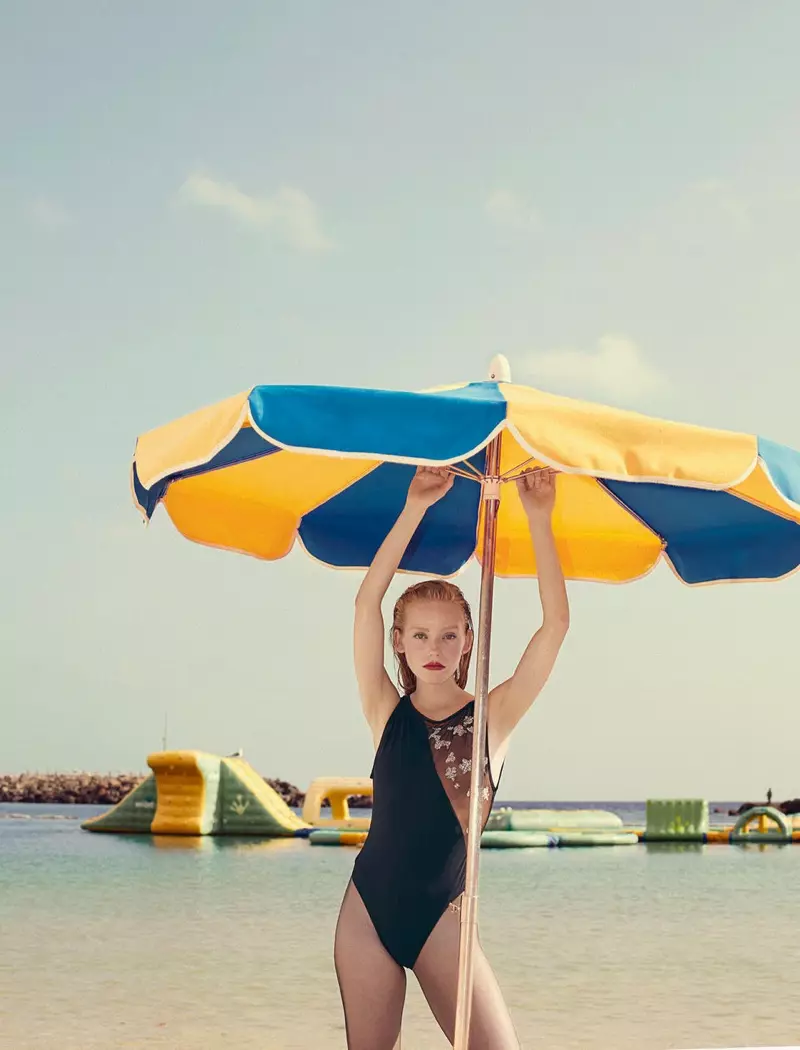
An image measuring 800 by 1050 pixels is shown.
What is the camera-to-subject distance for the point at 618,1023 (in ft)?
22.5

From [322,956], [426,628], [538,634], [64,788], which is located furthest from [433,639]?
[64,788]

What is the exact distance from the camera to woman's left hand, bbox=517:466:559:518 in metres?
3.53

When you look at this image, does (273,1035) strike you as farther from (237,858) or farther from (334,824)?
(334,824)

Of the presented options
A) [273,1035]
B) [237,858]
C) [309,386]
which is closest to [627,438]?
[309,386]

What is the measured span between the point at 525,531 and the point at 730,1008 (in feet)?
14.2

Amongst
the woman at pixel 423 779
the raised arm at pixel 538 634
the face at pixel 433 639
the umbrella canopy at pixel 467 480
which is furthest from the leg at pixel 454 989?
the umbrella canopy at pixel 467 480

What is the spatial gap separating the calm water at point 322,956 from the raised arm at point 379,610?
345 centimetres

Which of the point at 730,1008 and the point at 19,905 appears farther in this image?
the point at 19,905

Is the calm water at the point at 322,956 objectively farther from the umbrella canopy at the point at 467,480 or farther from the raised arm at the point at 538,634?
the raised arm at the point at 538,634

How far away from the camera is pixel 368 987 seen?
3.19 meters

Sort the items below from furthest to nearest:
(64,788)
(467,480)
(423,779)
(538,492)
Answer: (64,788) < (467,480) < (538,492) < (423,779)

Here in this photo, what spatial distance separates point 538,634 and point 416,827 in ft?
2.11

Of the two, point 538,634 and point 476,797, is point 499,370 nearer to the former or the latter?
point 538,634

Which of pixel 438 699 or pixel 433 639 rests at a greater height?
pixel 433 639
